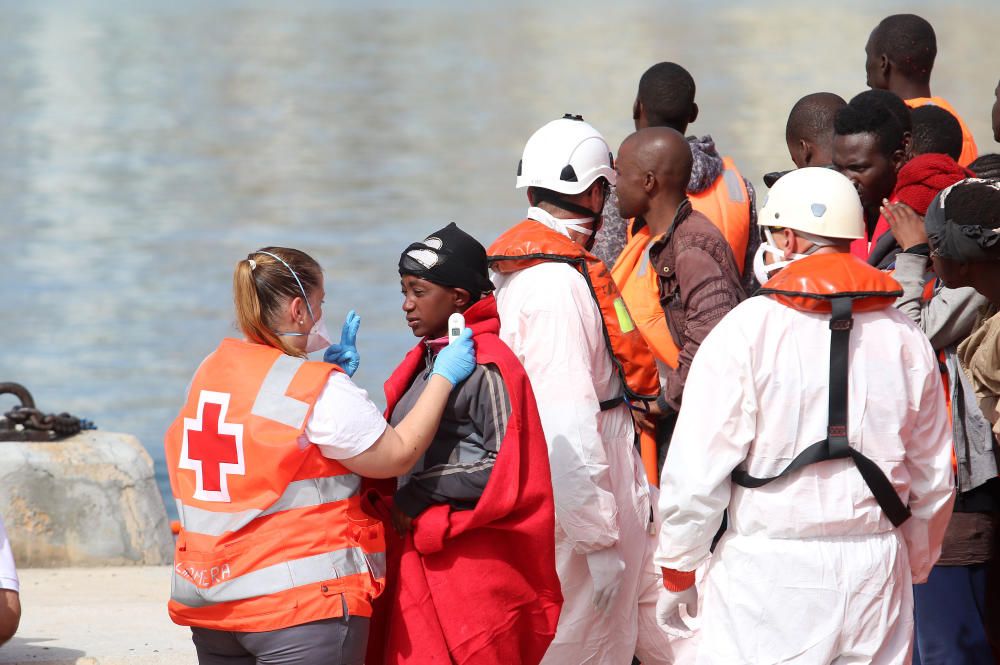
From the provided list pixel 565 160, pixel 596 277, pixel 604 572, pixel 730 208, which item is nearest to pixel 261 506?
pixel 604 572

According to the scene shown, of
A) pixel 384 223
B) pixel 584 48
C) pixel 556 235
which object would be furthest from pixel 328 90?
pixel 556 235

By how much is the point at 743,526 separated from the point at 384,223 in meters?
19.0

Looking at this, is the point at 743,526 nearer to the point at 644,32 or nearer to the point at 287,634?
the point at 287,634

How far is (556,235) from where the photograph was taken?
5.33m

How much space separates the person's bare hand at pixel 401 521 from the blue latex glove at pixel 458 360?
448 mm

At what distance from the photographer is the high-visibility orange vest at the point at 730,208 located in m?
6.49

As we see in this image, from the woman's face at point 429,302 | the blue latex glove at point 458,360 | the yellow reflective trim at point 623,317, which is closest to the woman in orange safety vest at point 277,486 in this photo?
the blue latex glove at point 458,360

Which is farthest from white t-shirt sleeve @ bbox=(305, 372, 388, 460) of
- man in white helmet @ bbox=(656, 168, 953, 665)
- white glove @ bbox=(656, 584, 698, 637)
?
white glove @ bbox=(656, 584, 698, 637)

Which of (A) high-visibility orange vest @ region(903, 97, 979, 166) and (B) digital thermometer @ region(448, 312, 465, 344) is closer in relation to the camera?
(B) digital thermometer @ region(448, 312, 465, 344)

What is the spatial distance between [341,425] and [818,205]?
1.53 metres

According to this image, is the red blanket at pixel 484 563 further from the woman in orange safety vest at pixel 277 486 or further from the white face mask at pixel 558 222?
the white face mask at pixel 558 222

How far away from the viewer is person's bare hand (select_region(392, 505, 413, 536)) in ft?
15.4

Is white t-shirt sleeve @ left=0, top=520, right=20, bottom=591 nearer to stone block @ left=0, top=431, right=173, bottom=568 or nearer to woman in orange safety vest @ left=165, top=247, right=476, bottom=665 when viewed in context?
woman in orange safety vest @ left=165, top=247, right=476, bottom=665

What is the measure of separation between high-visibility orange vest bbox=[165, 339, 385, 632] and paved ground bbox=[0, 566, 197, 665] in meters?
2.19
